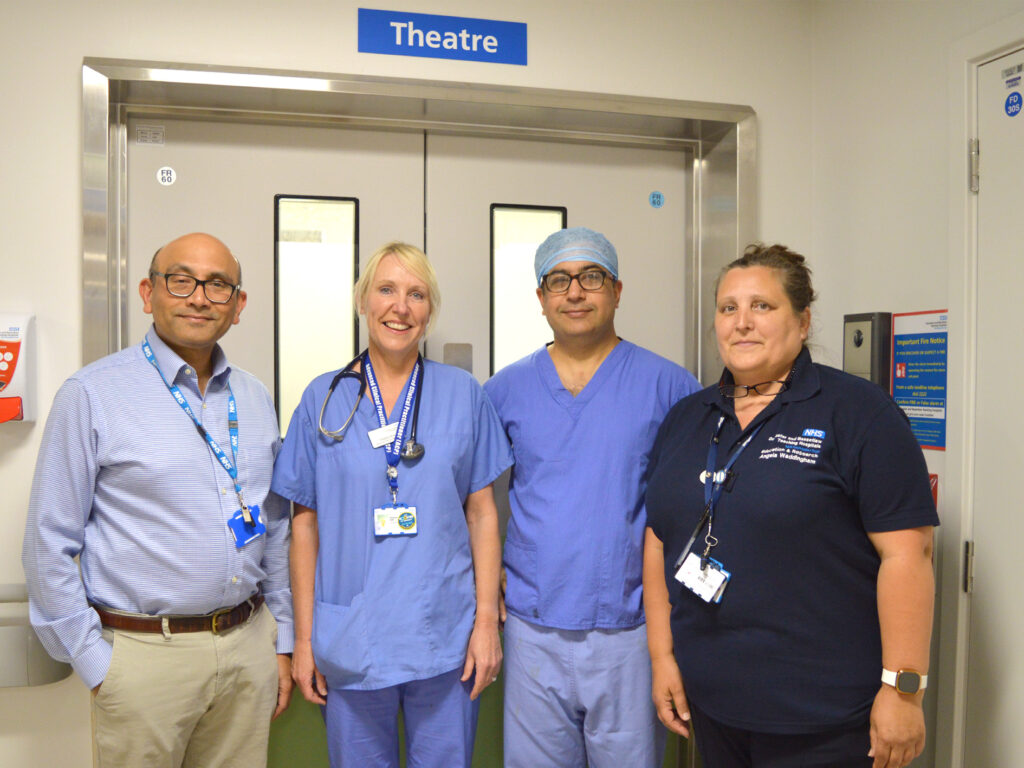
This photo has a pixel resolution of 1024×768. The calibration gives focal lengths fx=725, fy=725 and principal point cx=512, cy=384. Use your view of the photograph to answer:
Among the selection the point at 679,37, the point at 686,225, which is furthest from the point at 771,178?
the point at 679,37

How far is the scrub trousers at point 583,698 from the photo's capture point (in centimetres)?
166

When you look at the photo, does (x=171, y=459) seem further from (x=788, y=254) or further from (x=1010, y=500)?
(x=1010, y=500)

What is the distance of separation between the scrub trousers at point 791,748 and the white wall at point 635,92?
1.16 m

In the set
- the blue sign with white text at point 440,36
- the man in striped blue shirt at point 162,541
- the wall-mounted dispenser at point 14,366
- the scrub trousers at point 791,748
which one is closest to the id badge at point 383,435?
the man in striped blue shirt at point 162,541

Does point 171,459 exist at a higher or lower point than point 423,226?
lower

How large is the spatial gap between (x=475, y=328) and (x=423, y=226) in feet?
1.19

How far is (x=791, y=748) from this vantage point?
4.29ft

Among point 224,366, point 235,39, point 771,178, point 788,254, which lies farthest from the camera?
point 771,178

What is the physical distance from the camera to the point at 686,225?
2508 mm

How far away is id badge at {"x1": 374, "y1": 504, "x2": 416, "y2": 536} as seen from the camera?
1538 millimetres

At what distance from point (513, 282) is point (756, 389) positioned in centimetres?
109

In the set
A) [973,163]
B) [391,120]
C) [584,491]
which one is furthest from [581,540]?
[391,120]

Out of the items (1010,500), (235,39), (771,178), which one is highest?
(235,39)

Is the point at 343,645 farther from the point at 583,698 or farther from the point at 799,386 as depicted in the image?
the point at 799,386
